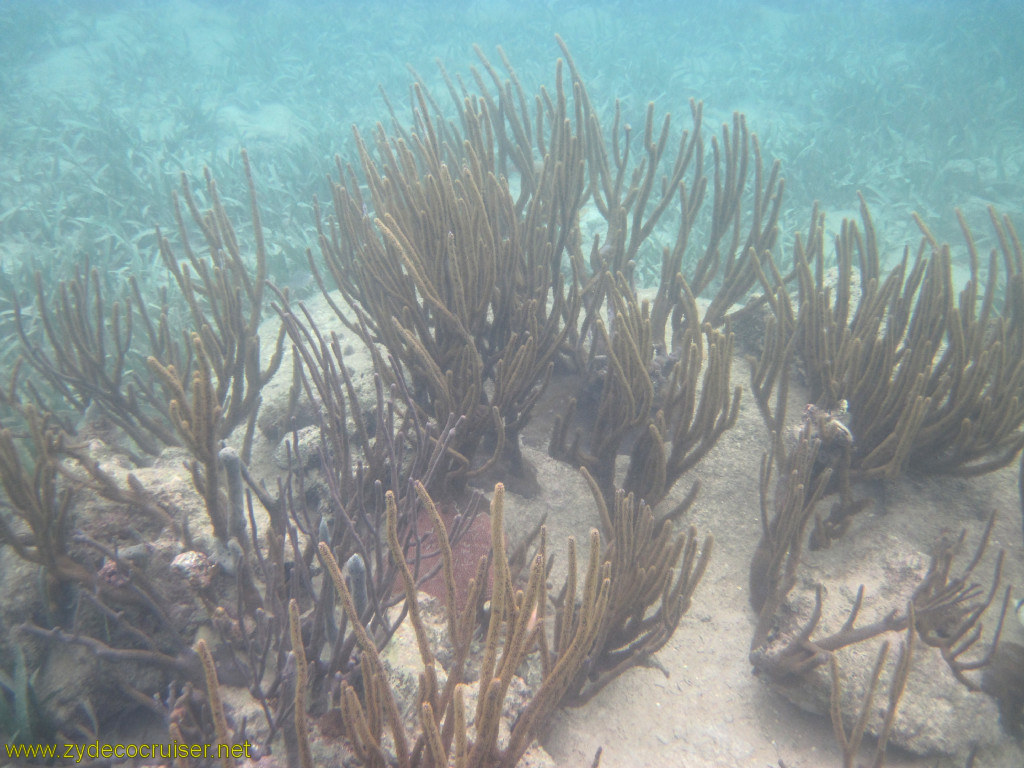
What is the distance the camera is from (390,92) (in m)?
14.4

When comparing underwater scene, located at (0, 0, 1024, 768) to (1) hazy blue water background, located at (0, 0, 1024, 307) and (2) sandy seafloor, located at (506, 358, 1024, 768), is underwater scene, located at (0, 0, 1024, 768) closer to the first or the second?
(2) sandy seafloor, located at (506, 358, 1024, 768)

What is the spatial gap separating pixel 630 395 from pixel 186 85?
A: 53.6 ft

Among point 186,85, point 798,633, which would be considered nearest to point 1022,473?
point 798,633

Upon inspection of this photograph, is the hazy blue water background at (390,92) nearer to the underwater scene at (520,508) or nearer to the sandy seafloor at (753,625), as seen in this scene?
the underwater scene at (520,508)

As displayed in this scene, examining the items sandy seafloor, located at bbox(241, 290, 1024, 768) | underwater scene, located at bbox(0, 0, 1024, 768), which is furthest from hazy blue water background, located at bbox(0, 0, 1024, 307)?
sandy seafloor, located at bbox(241, 290, 1024, 768)

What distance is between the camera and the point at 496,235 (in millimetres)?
3018

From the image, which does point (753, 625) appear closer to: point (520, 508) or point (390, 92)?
point (520, 508)

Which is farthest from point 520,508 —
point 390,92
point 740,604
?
point 390,92

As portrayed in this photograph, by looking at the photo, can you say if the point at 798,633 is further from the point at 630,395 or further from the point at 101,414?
the point at 101,414

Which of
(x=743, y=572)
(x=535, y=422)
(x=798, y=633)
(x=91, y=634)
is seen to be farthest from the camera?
(x=535, y=422)

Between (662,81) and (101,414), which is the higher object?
(662,81)

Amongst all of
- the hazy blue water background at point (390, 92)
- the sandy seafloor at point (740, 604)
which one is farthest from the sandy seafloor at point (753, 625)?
the hazy blue water background at point (390, 92)

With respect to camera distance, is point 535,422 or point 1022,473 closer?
point 1022,473

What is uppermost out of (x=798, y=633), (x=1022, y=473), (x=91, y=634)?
(x=1022, y=473)
